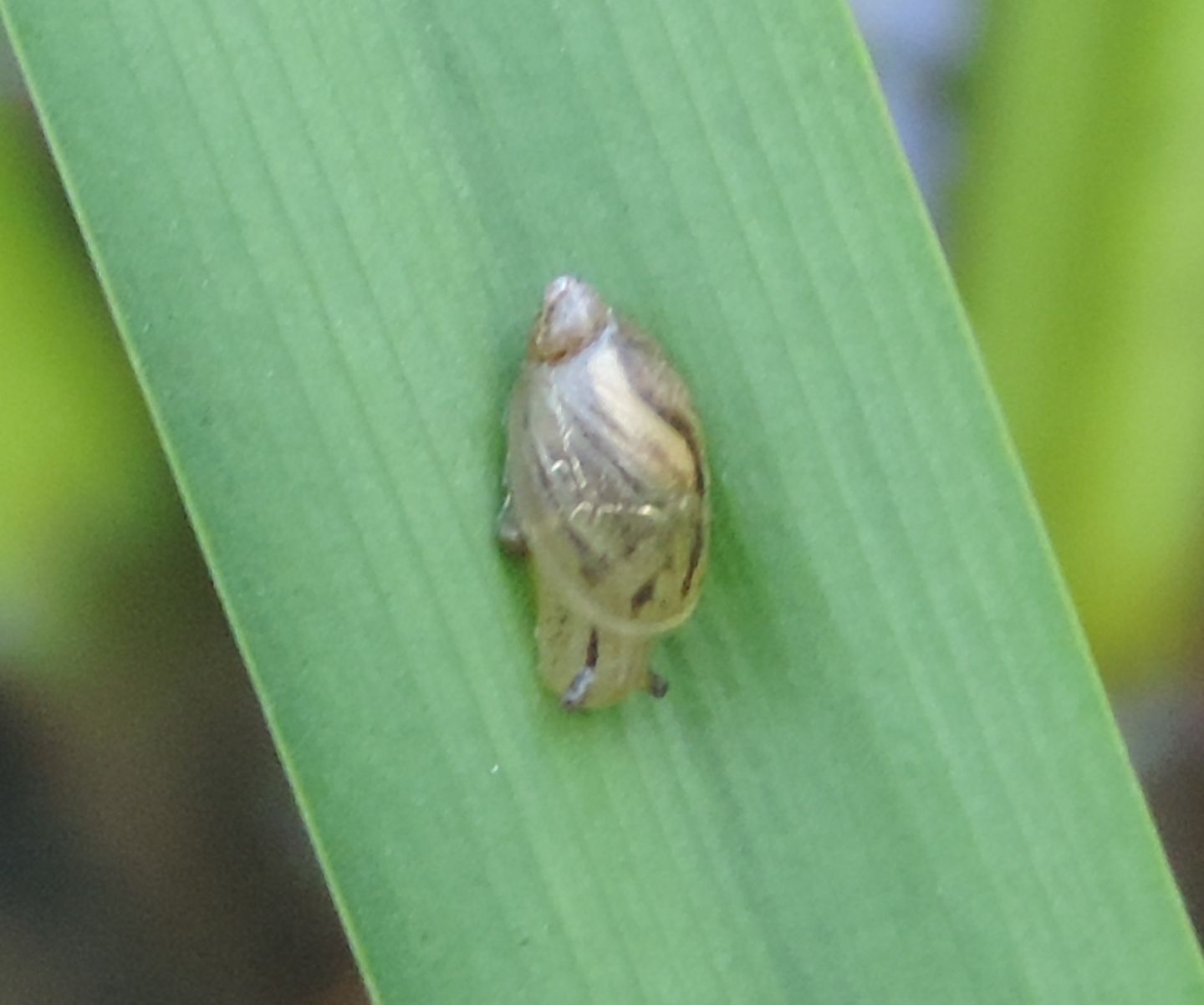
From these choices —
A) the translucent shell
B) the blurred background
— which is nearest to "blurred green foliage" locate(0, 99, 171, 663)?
the blurred background

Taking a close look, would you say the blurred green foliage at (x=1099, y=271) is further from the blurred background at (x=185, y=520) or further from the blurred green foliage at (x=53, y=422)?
the blurred green foliage at (x=53, y=422)

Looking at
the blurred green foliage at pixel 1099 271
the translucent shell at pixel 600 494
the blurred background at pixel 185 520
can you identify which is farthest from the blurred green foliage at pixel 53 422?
the blurred green foliage at pixel 1099 271

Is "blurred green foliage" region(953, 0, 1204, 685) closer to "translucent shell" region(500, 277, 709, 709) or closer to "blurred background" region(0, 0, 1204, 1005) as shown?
"blurred background" region(0, 0, 1204, 1005)

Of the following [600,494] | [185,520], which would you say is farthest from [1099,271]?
[185,520]

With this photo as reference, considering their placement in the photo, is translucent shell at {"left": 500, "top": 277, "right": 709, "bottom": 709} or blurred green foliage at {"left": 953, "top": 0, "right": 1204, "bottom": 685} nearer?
translucent shell at {"left": 500, "top": 277, "right": 709, "bottom": 709}

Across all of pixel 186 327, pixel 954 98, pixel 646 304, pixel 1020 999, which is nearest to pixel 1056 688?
pixel 1020 999

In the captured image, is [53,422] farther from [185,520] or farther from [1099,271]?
[1099,271]

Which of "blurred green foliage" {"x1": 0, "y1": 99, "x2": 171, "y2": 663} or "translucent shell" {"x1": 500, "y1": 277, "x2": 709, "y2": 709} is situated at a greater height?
"blurred green foliage" {"x1": 0, "y1": 99, "x2": 171, "y2": 663}

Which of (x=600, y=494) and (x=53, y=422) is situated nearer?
(x=600, y=494)
